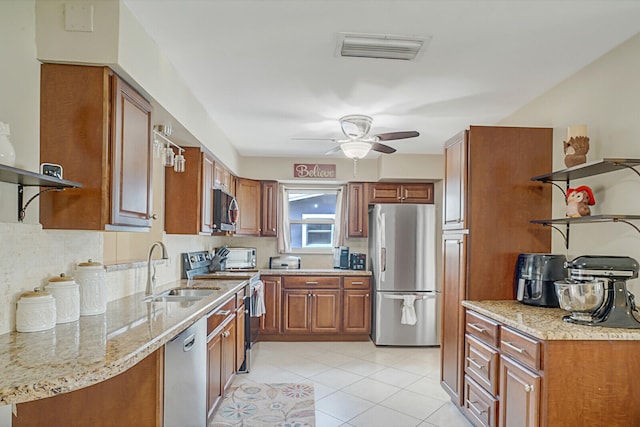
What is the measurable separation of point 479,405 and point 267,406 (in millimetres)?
1575

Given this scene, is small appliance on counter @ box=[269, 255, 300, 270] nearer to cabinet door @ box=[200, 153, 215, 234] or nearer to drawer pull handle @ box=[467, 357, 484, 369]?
cabinet door @ box=[200, 153, 215, 234]

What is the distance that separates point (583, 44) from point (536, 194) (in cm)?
99

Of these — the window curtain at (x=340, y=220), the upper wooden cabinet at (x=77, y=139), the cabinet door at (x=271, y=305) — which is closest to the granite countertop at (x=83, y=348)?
the upper wooden cabinet at (x=77, y=139)

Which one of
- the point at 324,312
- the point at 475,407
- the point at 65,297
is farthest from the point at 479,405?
the point at 324,312

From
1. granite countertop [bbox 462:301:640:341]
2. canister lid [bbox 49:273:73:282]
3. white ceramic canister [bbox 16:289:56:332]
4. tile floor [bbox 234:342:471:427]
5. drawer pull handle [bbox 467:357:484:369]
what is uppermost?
canister lid [bbox 49:273:73:282]

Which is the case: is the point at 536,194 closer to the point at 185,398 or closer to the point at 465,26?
the point at 465,26

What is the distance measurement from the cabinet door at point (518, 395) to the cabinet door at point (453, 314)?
0.63m

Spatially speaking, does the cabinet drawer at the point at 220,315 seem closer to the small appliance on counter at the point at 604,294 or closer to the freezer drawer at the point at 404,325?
the small appliance on counter at the point at 604,294

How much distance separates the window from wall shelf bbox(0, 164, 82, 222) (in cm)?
409

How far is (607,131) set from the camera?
2.35 meters

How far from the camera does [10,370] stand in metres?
1.25

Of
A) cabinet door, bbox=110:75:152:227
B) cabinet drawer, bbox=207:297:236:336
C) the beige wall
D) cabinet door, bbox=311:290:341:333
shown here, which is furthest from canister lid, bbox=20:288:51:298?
cabinet door, bbox=311:290:341:333

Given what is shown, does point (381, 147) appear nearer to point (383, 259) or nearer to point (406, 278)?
point (383, 259)

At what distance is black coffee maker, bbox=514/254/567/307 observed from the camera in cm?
246
